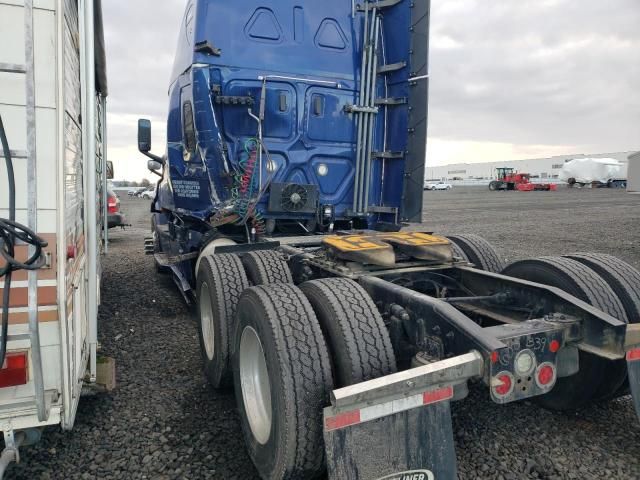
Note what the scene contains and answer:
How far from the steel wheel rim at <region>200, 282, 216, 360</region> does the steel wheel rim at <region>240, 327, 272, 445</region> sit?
1145 mm

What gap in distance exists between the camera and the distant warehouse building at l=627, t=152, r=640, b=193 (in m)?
28.0

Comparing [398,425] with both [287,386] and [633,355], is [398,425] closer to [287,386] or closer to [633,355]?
[287,386]

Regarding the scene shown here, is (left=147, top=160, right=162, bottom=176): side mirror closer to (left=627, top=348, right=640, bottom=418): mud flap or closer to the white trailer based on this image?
the white trailer

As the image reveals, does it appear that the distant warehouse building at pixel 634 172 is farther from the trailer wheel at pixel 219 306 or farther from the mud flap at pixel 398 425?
the mud flap at pixel 398 425

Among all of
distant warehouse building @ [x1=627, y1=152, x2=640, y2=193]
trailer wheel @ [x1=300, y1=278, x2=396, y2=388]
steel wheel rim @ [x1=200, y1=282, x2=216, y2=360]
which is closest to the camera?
trailer wheel @ [x1=300, y1=278, x2=396, y2=388]

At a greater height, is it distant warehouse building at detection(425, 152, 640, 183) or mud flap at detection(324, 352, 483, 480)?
distant warehouse building at detection(425, 152, 640, 183)

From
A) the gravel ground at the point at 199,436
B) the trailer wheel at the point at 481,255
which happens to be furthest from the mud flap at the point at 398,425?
the trailer wheel at the point at 481,255

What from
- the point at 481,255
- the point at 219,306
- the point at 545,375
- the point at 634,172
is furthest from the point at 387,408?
the point at 634,172

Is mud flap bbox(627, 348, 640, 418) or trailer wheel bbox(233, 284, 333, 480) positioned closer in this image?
trailer wheel bbox(233, 284, 333, 480)

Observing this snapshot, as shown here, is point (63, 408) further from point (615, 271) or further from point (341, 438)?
point (615, 271)

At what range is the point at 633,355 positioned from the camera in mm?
2684

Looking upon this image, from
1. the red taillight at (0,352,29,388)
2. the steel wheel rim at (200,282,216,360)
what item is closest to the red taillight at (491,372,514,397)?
the red taillight at (0,352,29,388)

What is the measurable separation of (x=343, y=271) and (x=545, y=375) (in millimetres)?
1475

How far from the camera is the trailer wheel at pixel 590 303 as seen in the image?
126 inches
